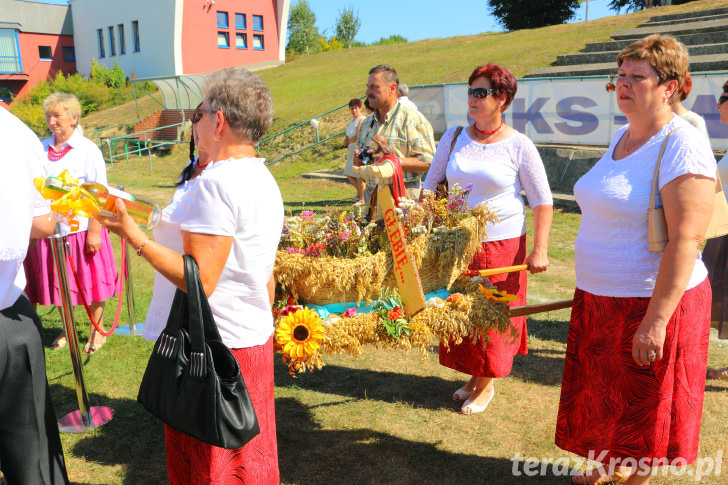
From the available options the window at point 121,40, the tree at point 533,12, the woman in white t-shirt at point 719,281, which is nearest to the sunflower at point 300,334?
the woman in white t-shirt at point 719,281

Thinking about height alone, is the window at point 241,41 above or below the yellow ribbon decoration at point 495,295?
above

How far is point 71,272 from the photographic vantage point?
4.75m

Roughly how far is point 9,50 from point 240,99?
46.4 meters

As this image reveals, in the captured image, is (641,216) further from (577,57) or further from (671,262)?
(577,57)

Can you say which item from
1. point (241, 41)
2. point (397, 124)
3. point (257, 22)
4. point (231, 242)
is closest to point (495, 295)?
point (397, 124)

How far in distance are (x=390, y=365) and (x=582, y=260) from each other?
2313 millimetres

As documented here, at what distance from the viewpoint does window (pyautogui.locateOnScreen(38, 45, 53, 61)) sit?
138ft

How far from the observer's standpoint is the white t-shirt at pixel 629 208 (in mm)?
2273

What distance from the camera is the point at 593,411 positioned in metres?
2.66

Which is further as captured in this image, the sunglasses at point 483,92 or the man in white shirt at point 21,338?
the sunglasses at point 483,92

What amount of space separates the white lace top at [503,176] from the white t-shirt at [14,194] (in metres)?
2.32

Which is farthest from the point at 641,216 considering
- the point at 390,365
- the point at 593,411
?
the point at 390,365

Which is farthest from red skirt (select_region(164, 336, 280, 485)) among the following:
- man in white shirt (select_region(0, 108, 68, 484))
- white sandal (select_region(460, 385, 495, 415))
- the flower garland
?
white sandal (select_region(460, 385, 495, 415))

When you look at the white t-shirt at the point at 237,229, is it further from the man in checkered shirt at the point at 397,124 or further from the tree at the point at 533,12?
the tree at the point at 533,12
